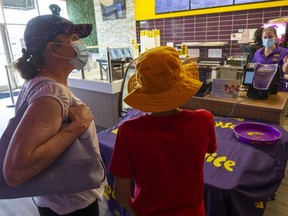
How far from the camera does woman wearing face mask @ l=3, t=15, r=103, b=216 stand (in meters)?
0.68

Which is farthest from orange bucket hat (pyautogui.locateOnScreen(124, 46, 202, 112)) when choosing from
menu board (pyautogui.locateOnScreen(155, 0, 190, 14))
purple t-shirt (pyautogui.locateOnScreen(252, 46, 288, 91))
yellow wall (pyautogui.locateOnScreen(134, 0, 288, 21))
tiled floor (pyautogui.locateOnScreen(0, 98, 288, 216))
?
menu board (pyautogui.locateOnScreen(155, 0, 190, 14))

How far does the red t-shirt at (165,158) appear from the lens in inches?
28.4

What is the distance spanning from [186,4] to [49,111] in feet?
14.2

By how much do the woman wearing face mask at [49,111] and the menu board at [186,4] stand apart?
3689mm

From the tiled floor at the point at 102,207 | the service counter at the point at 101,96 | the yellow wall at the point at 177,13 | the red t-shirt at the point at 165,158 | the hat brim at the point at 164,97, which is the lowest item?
the tiled floor at the point at 102,207

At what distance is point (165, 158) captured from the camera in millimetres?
735

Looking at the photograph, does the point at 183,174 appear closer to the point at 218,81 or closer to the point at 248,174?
the point at 248,174

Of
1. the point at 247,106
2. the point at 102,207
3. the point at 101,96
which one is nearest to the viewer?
the point at 247,106

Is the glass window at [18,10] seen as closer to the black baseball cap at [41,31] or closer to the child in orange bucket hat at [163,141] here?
the black baseball cap at [41,31]

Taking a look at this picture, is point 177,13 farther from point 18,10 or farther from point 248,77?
point 18,10

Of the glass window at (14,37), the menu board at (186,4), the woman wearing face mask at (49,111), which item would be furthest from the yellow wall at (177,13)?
the glass window at (14,37)

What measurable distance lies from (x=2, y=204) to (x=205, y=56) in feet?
13.2

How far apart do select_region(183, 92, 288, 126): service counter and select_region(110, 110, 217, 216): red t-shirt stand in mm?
1048

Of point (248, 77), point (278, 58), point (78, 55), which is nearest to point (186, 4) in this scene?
point (278, 58)
